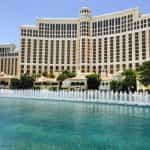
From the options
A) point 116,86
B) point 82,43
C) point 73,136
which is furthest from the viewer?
point 82,43

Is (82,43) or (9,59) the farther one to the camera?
(9,59)

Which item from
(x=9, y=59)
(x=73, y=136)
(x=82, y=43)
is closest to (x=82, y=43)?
(x=82, y=43)

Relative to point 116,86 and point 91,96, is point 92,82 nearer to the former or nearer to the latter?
point 116,86

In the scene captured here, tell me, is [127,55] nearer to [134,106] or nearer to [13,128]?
[134,106]

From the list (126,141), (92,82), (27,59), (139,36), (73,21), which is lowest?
(126,141)

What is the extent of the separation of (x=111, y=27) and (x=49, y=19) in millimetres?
22716

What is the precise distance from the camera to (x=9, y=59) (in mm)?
119562

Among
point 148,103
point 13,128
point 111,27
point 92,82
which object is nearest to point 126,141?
point 13,128

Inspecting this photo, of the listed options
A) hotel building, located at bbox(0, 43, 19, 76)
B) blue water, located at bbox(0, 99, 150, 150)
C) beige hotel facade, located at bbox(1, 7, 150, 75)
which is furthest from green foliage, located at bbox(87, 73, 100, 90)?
hotel building, located at bbox(0, 43, 19, 76)

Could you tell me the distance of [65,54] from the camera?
320 feet

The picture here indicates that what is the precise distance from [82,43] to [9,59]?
131ft

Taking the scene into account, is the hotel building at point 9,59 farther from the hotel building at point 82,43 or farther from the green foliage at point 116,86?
the green foliage at point 116,86

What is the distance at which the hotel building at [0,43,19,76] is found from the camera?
118 metres

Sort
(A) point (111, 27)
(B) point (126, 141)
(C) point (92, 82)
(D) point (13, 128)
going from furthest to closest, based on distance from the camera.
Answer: (A) point (111, 27) → (C) point (92, 82) → (D) point (13, 128) → (B) point (126, 141)
